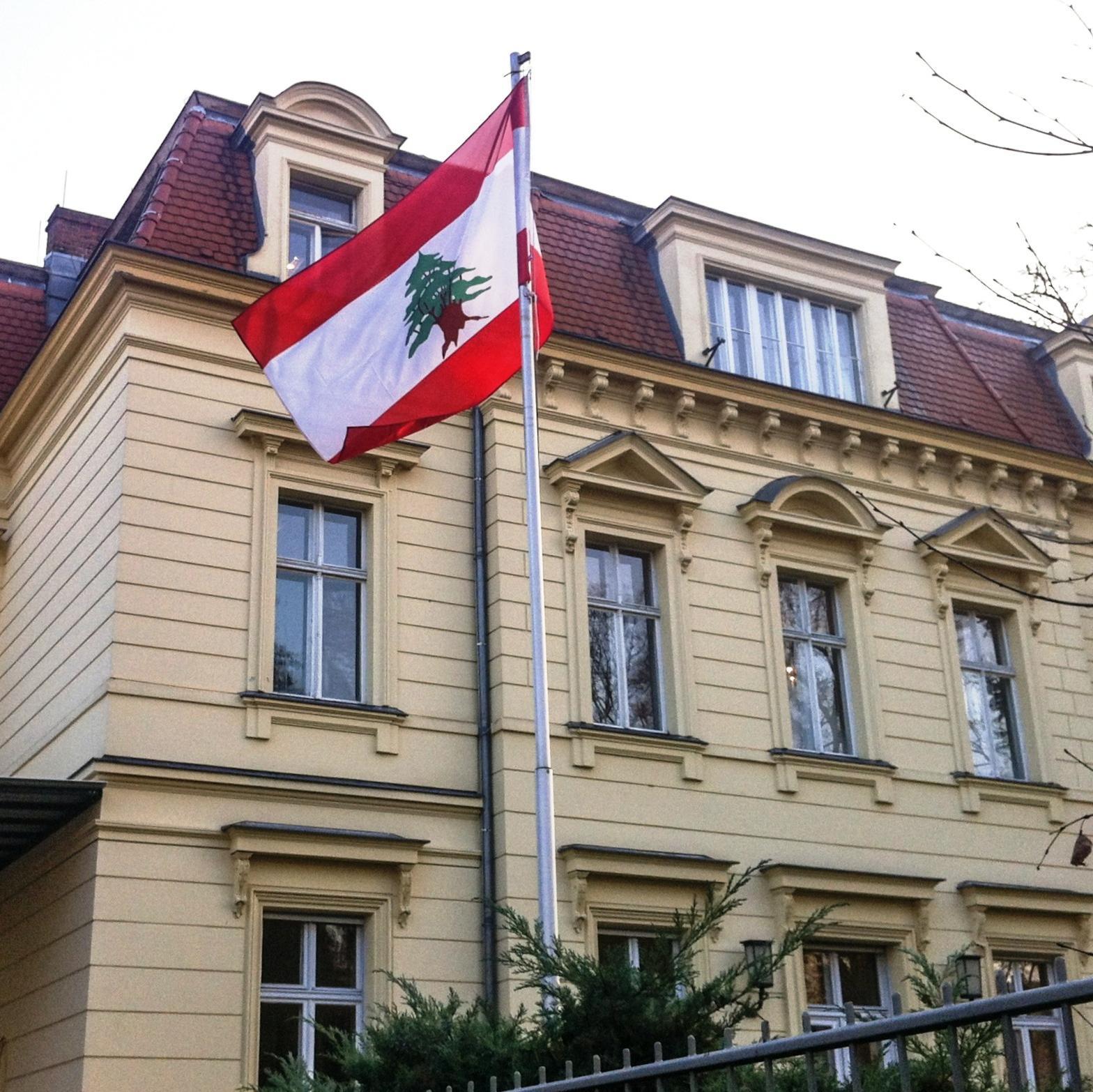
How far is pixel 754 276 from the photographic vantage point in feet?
55.7

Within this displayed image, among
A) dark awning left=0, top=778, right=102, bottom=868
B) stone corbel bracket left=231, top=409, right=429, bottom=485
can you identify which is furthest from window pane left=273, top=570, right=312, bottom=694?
dark awning left=0, top=778, right=102, bottom=868

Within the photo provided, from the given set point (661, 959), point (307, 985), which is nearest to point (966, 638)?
point (307, 985)

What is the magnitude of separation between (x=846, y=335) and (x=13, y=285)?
9.33 metres

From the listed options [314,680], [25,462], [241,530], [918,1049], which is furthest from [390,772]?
[918,1049]

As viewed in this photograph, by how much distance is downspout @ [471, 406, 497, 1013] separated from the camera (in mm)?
13008

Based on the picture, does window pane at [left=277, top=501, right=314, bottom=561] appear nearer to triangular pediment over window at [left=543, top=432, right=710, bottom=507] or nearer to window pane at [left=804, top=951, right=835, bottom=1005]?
triangular pediment over window at [left=543, top=432, right=710, bottom=507]

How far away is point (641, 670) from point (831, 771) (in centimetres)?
212

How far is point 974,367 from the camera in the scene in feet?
61.8

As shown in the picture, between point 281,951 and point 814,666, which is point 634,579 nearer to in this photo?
point 814,666

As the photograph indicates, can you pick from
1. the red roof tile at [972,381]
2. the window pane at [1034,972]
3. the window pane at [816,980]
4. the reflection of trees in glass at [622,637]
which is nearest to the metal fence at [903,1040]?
the reflection of trees in glass at [622,637]

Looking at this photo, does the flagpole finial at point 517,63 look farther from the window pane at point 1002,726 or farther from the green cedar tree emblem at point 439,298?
the window pane at point 1002,726

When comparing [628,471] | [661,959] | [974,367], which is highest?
[974,367]

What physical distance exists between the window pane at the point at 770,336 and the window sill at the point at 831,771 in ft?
13.4

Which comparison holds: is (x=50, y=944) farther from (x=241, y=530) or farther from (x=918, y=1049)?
(x=918, y=1049)
